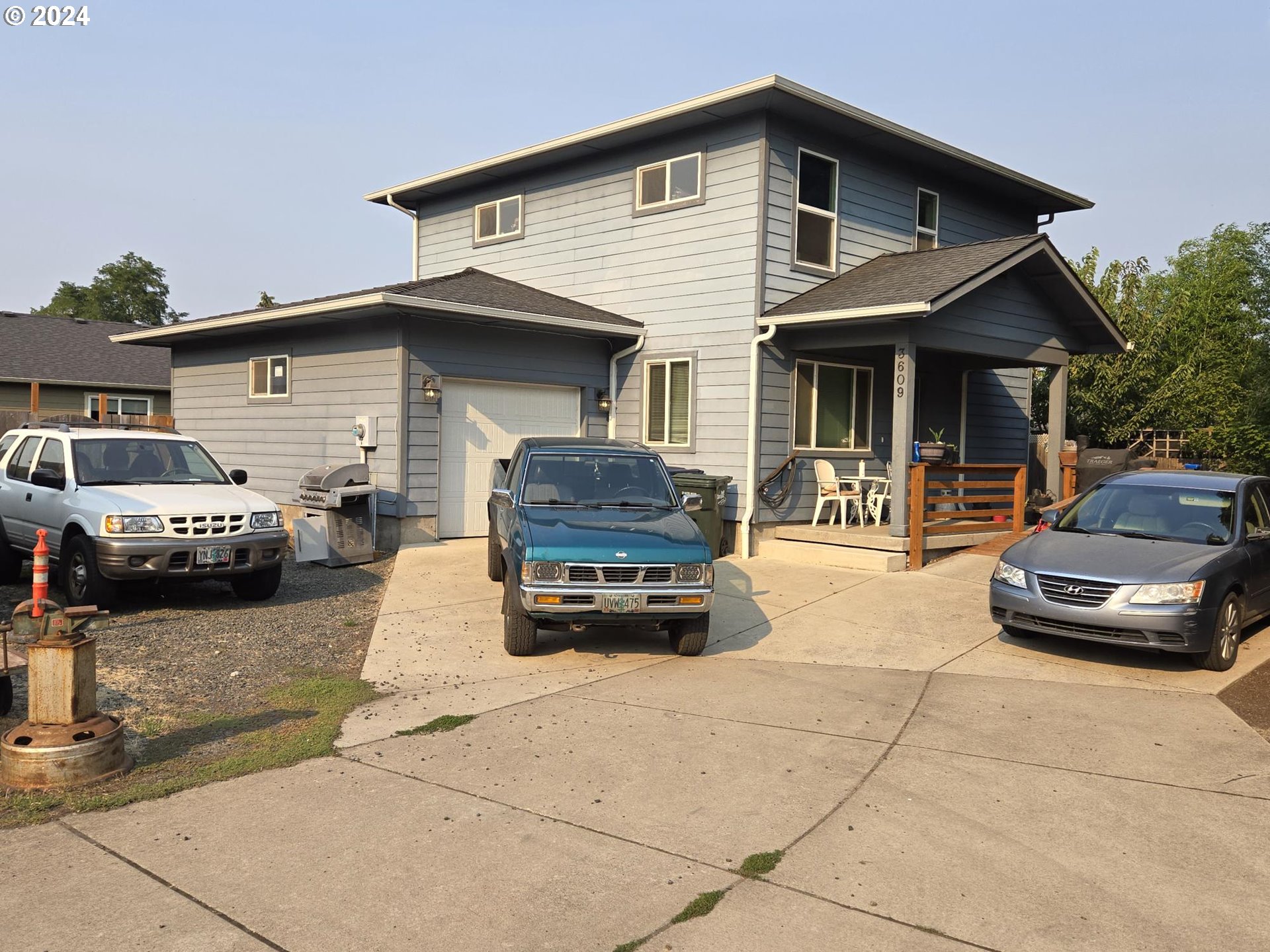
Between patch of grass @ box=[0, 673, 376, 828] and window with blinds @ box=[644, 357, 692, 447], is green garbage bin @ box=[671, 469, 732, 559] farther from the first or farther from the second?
patch of grass @ box=[0, 673, 376, 828]

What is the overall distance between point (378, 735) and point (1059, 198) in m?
16.3

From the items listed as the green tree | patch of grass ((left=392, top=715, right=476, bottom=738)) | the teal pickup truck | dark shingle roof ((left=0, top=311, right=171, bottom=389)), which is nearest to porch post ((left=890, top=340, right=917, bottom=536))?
the teal pickup truck

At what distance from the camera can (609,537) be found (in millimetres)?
Result: 7543

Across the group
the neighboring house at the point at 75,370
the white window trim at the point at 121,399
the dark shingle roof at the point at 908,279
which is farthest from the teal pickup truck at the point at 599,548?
the white window trim at the point at 121,399

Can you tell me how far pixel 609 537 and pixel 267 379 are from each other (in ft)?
35.9

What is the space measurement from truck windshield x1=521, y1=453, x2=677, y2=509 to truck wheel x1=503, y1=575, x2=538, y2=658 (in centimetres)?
96

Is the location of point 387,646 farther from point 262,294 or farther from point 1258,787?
point 262,294

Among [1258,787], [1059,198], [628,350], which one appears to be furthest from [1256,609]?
[1059,198]

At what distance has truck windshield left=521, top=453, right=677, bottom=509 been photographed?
8508 mm

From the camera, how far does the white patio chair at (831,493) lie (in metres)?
14.0

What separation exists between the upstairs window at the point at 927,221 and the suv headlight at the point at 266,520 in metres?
11.1

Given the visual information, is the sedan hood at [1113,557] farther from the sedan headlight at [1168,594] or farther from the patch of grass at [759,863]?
the patch of grass at [759,863]

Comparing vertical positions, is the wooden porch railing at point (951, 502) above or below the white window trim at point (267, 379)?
below

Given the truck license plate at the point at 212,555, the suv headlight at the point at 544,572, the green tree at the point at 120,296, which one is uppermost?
the green tree at the point at 120,296
